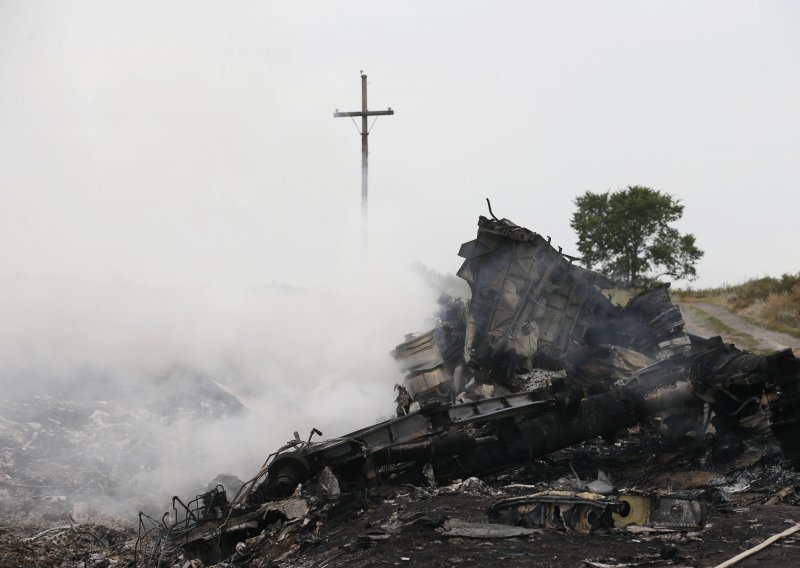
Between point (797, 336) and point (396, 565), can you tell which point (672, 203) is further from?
point (396, 565)

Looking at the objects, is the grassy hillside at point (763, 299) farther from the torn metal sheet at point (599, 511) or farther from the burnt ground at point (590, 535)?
the torn metal sheet at point (599, 511)

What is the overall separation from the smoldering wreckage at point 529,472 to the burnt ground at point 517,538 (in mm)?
26

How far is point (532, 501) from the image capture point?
6.32m

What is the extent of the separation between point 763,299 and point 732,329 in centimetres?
528

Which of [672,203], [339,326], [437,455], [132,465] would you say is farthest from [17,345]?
[672,203]

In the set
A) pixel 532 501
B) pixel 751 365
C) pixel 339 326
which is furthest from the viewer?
pixel 339 326

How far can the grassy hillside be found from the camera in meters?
22.0

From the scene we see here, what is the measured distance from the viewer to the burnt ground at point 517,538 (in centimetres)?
557

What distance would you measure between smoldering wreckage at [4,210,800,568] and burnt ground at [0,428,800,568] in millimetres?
26

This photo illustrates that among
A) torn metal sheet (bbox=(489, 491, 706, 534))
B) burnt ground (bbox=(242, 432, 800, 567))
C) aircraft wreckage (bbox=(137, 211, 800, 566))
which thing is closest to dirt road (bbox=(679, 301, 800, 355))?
aircraft wreckage (bbox=(137, 211, 800, 566))

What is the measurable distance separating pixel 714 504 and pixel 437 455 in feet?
Result: 9.98

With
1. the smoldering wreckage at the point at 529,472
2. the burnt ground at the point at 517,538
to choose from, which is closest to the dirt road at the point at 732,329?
the smoldering wreckage at the point at 529,472

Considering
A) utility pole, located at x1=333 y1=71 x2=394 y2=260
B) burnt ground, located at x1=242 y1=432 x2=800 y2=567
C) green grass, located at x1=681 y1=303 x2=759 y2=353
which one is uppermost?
utility pole, located at x1=333 y1=71 x2=394 y2=260

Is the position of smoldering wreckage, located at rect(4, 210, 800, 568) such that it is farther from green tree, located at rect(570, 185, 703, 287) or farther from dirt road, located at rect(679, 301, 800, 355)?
green tree, located at rect(570, 185, 703, 287)
